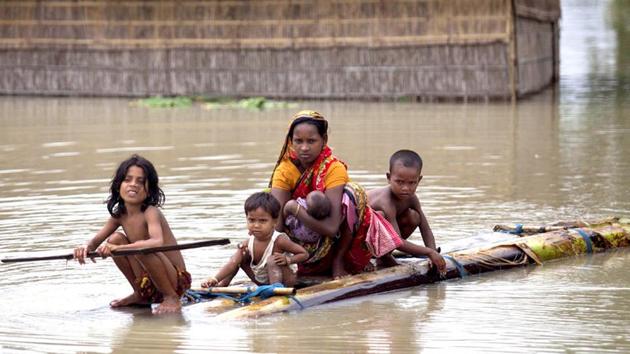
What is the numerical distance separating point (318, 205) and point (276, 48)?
580 inches

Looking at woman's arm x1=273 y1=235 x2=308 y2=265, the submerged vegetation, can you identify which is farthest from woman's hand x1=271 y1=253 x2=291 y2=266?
the submerged vegetation

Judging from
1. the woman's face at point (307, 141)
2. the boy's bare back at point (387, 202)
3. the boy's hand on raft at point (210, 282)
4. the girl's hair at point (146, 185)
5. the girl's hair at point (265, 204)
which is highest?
the woman's face at point (307, 141)

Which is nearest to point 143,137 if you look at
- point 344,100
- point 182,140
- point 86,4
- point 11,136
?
point 182,140

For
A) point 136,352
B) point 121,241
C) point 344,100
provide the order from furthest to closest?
point 344,100, point 121,241, point 136,352

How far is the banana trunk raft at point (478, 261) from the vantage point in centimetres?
605

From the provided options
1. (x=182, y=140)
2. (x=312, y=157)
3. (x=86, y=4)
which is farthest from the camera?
(x=86, y=4)

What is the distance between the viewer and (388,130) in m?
15.4

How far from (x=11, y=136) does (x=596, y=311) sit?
34.9ft

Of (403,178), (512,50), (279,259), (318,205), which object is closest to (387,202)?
(403,178)

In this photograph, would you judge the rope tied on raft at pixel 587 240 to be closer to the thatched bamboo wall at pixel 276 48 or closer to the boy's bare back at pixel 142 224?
the boy's bare back at pixel 142 224

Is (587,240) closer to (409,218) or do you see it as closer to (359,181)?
(409,218)

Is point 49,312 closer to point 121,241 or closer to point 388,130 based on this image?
point 121,241

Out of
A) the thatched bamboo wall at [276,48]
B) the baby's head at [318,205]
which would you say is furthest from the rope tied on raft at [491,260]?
the thatched bamboo wall at [276,48]

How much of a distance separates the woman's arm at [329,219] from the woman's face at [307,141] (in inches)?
9.0
